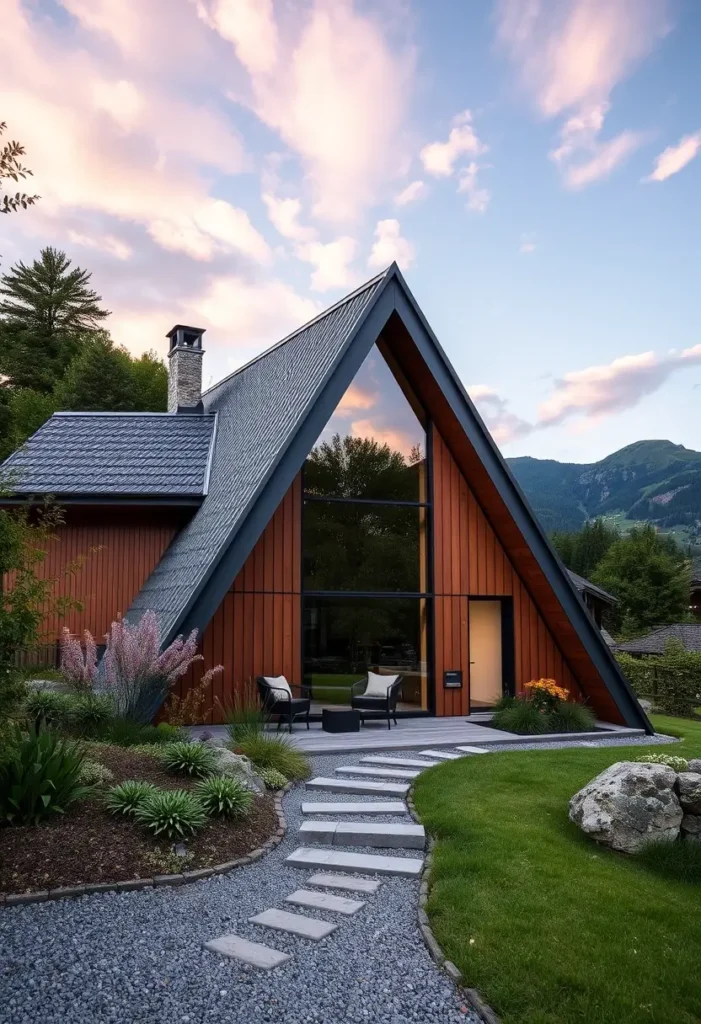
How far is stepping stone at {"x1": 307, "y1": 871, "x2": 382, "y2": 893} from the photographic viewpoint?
15.6 ft

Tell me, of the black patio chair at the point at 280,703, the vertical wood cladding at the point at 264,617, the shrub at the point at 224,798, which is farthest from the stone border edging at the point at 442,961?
the vertical wood cladding at the point at 264,617

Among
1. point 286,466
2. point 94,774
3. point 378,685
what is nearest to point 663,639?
point 378,685

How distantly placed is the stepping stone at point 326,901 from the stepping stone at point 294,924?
164 millimetres

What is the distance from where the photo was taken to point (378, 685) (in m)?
11.2

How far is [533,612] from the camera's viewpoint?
12.5 m

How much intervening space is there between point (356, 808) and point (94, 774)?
84.0 inches

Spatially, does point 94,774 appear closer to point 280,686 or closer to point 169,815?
point 169,815

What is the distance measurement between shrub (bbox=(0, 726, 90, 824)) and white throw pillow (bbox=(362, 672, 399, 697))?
20.3 ft

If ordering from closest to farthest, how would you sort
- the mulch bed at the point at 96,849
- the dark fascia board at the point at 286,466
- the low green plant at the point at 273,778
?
the mulch bed at the point at 96,849, the low green plant at the point at 273,778, the dark fascia board at the point at 286,466

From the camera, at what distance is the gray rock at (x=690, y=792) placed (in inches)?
212

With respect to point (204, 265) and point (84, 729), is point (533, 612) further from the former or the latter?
point (204, 265)

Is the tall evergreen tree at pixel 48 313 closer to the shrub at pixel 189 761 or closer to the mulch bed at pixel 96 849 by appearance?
the shrub at pixel 189 761

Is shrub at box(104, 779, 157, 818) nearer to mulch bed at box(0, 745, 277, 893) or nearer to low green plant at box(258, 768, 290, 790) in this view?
mulch bed at box(0, 745, 277, 893)

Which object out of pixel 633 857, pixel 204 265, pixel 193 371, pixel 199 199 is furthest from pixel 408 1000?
pixel 204 265
